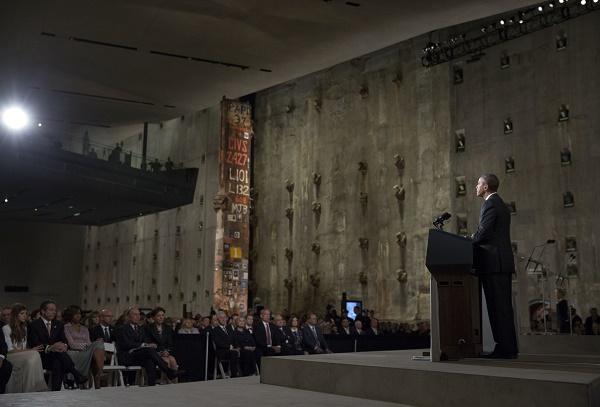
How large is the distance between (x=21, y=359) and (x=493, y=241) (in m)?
6.05

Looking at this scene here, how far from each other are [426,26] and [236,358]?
A: 30.6 ft

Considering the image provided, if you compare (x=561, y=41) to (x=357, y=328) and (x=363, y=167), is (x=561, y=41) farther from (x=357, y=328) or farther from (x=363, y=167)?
(x=357, y=328)

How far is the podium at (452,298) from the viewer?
16.2 ft

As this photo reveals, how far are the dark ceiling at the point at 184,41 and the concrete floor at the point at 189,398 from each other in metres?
11.7

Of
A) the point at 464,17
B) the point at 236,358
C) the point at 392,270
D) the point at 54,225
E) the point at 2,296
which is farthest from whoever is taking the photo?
the point at 54,225

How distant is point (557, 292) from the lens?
54.6 feet

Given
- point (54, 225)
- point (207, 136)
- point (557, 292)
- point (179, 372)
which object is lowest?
point (179, 372)

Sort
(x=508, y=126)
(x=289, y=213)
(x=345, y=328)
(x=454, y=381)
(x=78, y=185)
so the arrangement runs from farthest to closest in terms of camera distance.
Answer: (x=289, y=213), (x=78, y=185), (x=508, y=126), (x=345, y=328), (x=454, y=381)

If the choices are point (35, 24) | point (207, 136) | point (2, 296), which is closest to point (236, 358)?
point (35, 24)

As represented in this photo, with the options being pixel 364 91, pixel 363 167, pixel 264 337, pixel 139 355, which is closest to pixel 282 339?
pixel 264 337

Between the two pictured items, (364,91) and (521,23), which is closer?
(521,23)

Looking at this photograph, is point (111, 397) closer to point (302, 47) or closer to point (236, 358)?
point (236, 358)

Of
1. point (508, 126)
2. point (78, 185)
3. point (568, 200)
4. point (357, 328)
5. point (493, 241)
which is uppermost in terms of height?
point (508, 126)

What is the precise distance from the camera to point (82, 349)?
31.3ft
